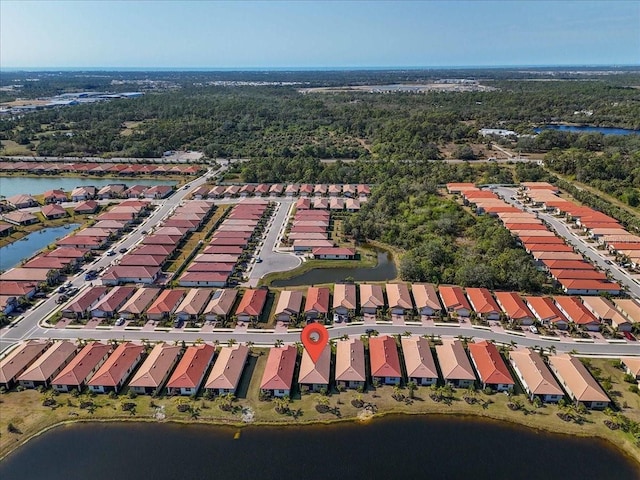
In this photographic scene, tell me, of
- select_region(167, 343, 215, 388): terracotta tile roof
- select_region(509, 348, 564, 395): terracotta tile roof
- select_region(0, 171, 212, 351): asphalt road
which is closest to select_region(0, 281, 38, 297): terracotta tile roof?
select_region(0, 171, 212, 351): asphalt road

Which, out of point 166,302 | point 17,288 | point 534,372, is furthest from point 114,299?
point 534,372

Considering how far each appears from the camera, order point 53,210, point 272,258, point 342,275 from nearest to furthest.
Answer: point 342,275
point 272,258
point 53,210

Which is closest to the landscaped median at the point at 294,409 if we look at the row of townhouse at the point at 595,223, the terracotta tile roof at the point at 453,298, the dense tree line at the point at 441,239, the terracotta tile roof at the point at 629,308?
the terracotta tile roof at the point at 453,298

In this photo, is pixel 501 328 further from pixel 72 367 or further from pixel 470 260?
pixel 72 367

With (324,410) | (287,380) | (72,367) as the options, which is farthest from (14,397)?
(324,410)

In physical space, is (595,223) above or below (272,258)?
above

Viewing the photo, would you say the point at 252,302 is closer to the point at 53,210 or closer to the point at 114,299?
the point at 114,299

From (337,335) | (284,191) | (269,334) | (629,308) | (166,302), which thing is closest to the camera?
(269,334)
